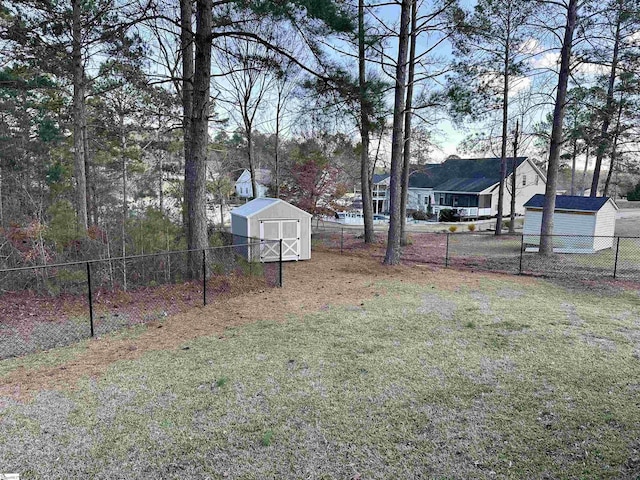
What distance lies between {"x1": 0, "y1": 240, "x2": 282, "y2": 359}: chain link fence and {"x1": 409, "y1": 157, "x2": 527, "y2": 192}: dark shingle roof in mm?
27094

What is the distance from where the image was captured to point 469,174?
1495 inches

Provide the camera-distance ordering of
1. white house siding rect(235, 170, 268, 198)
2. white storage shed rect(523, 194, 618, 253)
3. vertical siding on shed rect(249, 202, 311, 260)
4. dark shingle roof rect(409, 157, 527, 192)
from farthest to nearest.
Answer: white house siding rect(235, 170, 268, 198), dark shingle roof rect(409, 157, 527, 192), white storage shed rect(523, 194, 618, 253), vertical siding on shed rect(249, 202, 311, 260)

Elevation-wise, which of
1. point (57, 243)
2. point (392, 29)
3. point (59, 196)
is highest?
point (392, 29)

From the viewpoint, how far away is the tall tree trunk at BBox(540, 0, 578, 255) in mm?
12852

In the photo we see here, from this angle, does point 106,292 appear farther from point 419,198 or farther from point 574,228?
point 419,198

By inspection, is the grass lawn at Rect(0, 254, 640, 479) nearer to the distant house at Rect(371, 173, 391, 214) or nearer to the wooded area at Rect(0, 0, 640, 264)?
the wooded area at Rect(0, 0, 640, 264)

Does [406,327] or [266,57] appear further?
[266,57]

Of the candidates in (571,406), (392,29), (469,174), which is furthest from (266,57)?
(469,174)

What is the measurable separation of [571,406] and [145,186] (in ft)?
79.3

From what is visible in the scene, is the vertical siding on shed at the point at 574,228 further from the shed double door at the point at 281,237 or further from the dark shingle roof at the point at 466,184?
the dark shingle roof at the point at 466,184

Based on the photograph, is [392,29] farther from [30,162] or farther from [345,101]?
[30,162]

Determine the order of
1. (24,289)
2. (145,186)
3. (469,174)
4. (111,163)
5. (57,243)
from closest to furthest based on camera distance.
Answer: (24,289)
(57,243)
(111,163)
(145,186)
(469,174)

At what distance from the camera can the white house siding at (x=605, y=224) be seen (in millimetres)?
16125

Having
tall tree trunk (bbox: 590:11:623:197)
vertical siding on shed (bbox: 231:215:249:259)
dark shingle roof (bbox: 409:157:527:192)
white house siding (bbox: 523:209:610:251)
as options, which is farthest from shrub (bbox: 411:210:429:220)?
vertical siding on shed (bbox: 231:215:249:259)
